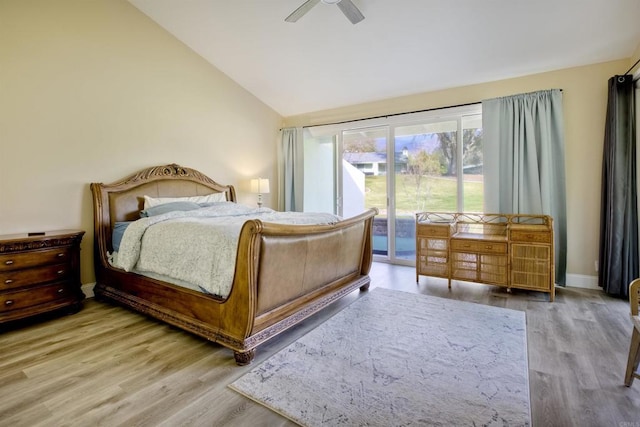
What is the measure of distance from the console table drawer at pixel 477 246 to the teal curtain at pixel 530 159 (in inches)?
24.5

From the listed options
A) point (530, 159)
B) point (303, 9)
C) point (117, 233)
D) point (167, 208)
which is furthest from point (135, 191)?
point (530, 159)

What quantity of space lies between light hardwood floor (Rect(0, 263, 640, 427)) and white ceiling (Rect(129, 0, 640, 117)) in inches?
104

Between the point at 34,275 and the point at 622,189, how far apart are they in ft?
18.4

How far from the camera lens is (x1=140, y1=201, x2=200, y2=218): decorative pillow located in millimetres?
3561

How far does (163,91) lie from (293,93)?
6.27 feet

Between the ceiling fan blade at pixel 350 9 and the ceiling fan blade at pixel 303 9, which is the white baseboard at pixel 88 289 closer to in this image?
the ceiling fan blade at pixel 303 9

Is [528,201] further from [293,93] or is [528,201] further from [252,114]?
[252,114]

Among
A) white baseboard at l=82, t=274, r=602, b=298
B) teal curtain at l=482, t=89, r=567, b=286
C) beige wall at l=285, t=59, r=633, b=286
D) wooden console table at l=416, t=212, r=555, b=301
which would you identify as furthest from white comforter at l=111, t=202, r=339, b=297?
beige wall at l=285, t=59, r=633, b=286

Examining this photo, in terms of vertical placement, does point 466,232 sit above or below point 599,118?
below

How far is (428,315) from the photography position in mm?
2906

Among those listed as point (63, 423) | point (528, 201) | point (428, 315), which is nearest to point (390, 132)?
point (528, 201)

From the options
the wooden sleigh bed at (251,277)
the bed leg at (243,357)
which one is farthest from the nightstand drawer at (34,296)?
the bed leg at (243,357)

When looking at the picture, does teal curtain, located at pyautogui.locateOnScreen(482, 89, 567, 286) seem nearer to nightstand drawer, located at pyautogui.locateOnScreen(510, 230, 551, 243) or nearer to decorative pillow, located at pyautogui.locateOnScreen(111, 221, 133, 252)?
nightstand drawer, located at pyautogui.locateOnScreen(510, 230, 551, 243)

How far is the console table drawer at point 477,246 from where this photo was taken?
3.46 meters
